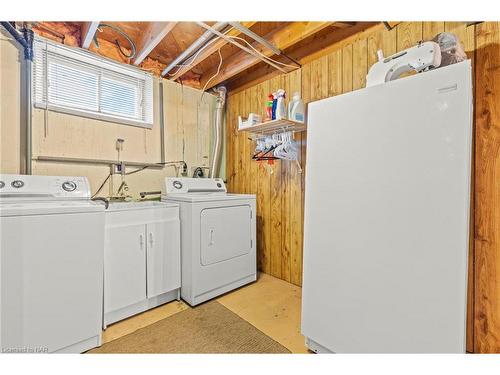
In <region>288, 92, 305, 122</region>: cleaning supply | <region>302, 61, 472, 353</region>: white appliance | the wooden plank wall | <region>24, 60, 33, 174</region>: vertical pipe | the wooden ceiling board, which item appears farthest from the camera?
<region>288, 92, 305, 122</region>: cleaning supply

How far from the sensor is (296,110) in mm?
2152

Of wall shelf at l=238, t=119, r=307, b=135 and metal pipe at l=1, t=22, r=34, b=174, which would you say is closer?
metal pipe at l=1, t=22, r=34, b=174

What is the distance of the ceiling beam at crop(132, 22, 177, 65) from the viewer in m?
1.89

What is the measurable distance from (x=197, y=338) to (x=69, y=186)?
1510 millimetres

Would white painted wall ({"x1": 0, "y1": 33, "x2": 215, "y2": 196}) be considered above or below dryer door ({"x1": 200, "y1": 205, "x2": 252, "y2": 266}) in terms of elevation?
above

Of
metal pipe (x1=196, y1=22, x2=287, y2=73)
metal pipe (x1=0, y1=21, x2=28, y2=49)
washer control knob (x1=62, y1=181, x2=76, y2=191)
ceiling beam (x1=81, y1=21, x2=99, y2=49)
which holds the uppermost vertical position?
ceiling beam (x1=81, y1=21, x2=99, y2=49)

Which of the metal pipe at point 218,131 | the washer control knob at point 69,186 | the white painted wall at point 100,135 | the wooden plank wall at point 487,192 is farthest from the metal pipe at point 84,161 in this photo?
the wooden plank wall at point 487,192

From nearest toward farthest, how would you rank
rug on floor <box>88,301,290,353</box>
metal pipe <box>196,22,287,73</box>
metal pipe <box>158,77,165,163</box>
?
rug on floor <box>88,301,290,353</box> → metal pipe <box>196,22,287,73</box> → metal pipe <box>158,77,165,163</box>

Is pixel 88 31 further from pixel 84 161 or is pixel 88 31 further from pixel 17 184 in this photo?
pixel 17 184

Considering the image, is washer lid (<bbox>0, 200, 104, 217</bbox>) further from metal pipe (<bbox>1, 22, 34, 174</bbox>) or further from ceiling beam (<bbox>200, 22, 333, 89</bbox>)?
ceiling beam (<bbox>200, 22, 333, 89</bbox>)

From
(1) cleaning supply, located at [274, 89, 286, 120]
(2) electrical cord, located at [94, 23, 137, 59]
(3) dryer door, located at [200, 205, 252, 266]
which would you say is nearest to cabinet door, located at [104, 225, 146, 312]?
(3) dryer door, located at [200, 205, 252, 266]
